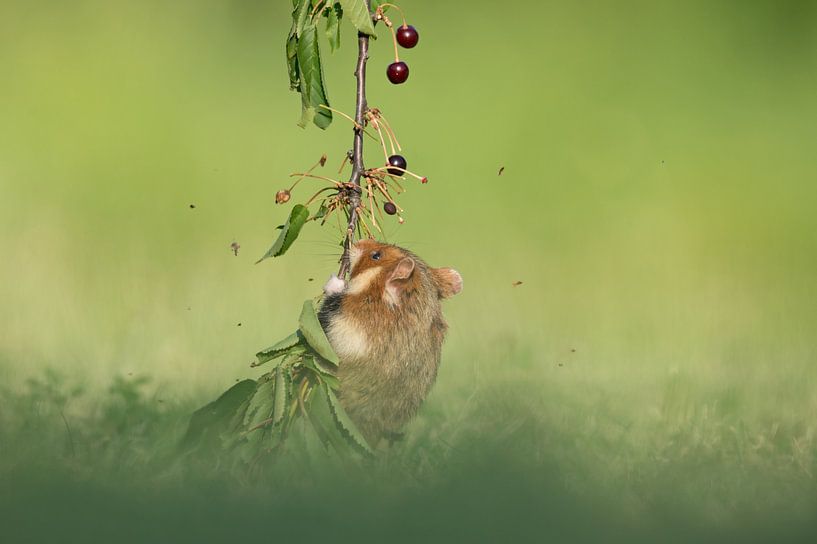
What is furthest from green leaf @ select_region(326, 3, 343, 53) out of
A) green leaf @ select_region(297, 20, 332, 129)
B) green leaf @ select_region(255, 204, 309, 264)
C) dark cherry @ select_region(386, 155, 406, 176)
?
green leaf @ select_region(255, 204, 309, 264)

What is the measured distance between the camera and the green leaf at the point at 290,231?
2.77 metres

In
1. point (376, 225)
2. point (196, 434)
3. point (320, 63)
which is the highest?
→ point (320, 63)

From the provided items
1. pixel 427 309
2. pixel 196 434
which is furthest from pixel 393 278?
pixel 196 434

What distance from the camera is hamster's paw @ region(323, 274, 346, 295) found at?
308cm

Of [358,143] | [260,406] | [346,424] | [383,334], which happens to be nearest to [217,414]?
[260,406]

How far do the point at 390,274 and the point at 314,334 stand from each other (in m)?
0.34

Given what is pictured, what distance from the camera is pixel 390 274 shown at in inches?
119

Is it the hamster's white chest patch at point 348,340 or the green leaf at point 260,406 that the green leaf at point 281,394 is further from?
the hamster's white chest patch at point 348,340

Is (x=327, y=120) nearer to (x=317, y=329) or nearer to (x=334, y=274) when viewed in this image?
(x=334, y=274)

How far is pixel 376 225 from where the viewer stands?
2959mm

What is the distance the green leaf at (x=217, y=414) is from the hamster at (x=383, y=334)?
9.7 inches

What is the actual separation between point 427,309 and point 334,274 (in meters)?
0.27

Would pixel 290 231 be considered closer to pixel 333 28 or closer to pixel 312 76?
pixel 312 76

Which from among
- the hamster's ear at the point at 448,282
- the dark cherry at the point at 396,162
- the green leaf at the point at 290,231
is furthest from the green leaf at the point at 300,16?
the hamster's ear at the point at 448,282
